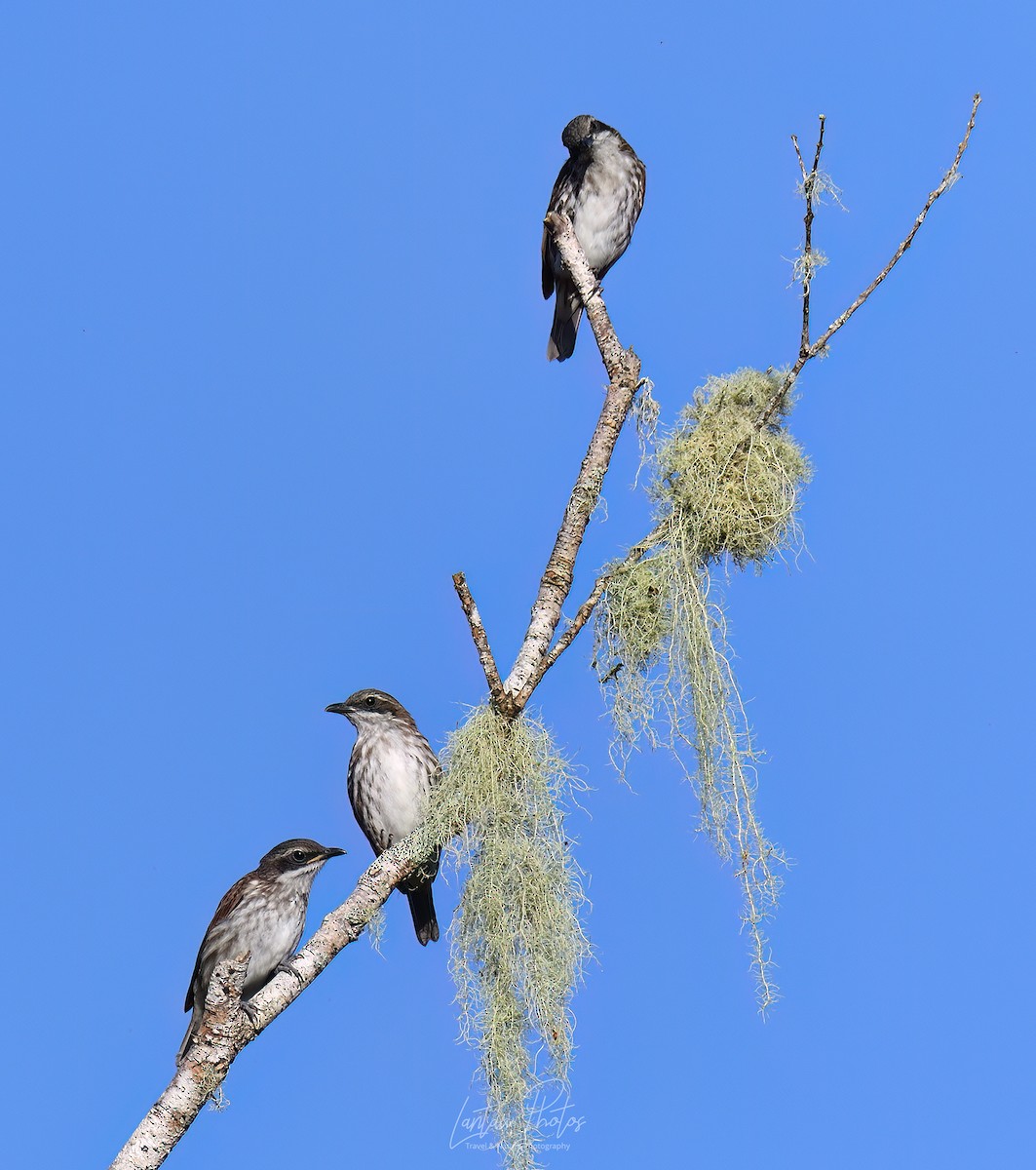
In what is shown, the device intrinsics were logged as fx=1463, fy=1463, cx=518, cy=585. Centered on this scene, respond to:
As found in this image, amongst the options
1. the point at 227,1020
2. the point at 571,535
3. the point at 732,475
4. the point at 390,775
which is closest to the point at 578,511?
the point at 571,535

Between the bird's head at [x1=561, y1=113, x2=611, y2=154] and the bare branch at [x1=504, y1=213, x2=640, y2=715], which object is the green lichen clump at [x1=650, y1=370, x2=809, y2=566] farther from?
the bird's head at [x1=561, y1=113, x2=611, y2=154]

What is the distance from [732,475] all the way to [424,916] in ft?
8.81

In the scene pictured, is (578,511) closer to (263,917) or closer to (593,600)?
(593,600)

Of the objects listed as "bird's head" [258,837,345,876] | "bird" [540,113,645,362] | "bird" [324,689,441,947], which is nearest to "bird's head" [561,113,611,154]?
"bird" [540,113,645,362]

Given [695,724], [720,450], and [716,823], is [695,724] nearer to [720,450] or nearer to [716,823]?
[716,823]

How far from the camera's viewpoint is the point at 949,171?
5.62 metres

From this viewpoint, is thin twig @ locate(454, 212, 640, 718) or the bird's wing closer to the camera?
thin twig @ locate(454, 212, 640, 718)

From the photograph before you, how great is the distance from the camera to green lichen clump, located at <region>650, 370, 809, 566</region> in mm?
6078

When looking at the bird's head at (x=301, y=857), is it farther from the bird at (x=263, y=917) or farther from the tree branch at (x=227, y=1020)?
the tree branch at (x=227, y=1020)

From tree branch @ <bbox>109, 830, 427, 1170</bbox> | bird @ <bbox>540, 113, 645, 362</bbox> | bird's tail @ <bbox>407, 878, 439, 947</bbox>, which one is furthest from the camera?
bird @ <bbox>540, 113, 645, 362</bbox>

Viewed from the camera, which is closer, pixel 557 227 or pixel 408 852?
pixel 408 852

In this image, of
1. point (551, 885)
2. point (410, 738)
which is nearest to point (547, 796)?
point (551, 885)

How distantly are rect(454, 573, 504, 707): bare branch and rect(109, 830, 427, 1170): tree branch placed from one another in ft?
2.33

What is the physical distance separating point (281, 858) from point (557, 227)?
344 cm
